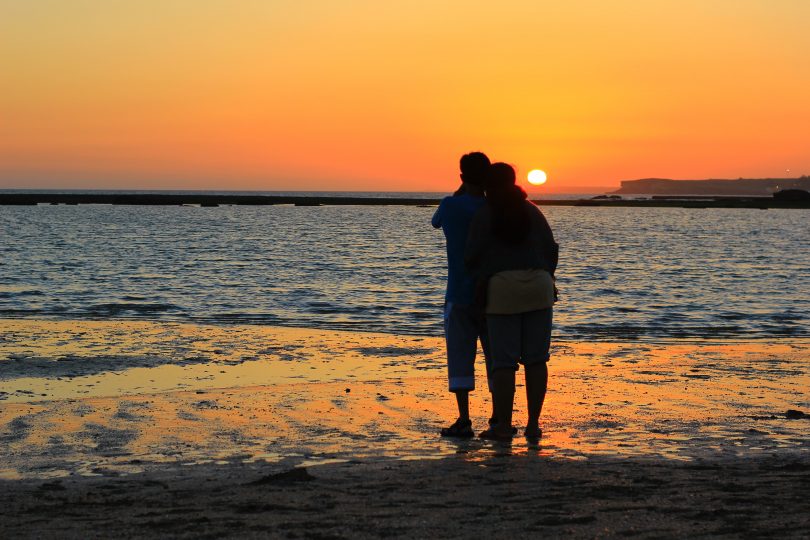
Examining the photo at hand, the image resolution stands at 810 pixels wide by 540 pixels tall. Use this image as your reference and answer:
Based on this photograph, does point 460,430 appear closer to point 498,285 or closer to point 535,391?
point 535,391

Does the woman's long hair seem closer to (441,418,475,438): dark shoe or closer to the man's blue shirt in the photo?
the man's blue shirt

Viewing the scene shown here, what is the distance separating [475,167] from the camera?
742 cm

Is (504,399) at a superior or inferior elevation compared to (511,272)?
inferior

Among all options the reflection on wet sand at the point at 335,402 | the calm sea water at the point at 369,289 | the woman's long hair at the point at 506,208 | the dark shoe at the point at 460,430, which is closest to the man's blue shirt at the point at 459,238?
the woman's long hair at the point at 506,208

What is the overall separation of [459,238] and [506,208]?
1.70ft

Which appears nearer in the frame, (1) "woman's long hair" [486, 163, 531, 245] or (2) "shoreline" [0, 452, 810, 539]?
(2) "shoreline" [0, 452, 810, 539]

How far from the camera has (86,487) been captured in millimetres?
5723

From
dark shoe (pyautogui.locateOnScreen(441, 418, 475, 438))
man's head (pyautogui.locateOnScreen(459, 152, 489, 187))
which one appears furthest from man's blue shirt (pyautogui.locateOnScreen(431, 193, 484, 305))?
dark shoe (pyautogui.locateOnScreen(441, 418, 475, 438))

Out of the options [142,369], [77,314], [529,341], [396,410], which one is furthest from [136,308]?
[529,341]

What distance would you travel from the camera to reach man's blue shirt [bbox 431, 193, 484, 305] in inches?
290

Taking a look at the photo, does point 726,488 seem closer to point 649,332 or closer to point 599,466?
point 599,466

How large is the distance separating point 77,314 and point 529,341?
1313 centimetres

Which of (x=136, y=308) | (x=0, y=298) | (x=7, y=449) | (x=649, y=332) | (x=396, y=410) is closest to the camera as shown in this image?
(x=7, y=449)

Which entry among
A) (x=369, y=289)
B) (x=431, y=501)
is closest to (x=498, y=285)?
(x=431, y=501)
